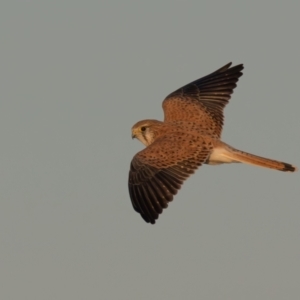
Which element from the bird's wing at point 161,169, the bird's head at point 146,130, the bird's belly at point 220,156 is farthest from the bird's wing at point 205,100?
the bird's wing at point 161,169

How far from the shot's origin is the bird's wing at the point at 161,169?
12031 millimetres

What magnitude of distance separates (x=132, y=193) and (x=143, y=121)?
1.77 m

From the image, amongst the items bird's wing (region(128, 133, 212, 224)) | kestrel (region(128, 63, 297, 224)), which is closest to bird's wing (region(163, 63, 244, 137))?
kestrel (region(128, 63, 297, 224))

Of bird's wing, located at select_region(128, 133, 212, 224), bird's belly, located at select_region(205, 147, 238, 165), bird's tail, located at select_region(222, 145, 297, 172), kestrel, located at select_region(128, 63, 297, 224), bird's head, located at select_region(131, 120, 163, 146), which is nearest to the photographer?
bird's wing, located at select_region(128, 133, 212, 224)

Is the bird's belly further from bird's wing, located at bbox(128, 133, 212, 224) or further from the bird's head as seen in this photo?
the bird's head

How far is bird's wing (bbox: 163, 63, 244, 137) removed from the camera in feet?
46.9

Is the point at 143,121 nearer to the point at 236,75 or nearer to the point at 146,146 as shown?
the point at 146,146

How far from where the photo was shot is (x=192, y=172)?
12531mm

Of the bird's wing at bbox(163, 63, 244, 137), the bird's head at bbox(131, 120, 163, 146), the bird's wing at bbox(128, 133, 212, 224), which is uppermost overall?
the bird's wing at bbox(163, 63, 244, 137)

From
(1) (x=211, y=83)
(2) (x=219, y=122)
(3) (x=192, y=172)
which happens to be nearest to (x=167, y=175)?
(3) (x=192, y=172)

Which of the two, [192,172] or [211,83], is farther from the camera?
[211,83]

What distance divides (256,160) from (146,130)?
1686 mm

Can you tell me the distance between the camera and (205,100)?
591 inches

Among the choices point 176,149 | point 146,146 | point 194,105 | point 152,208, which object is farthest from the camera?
point 194,105
